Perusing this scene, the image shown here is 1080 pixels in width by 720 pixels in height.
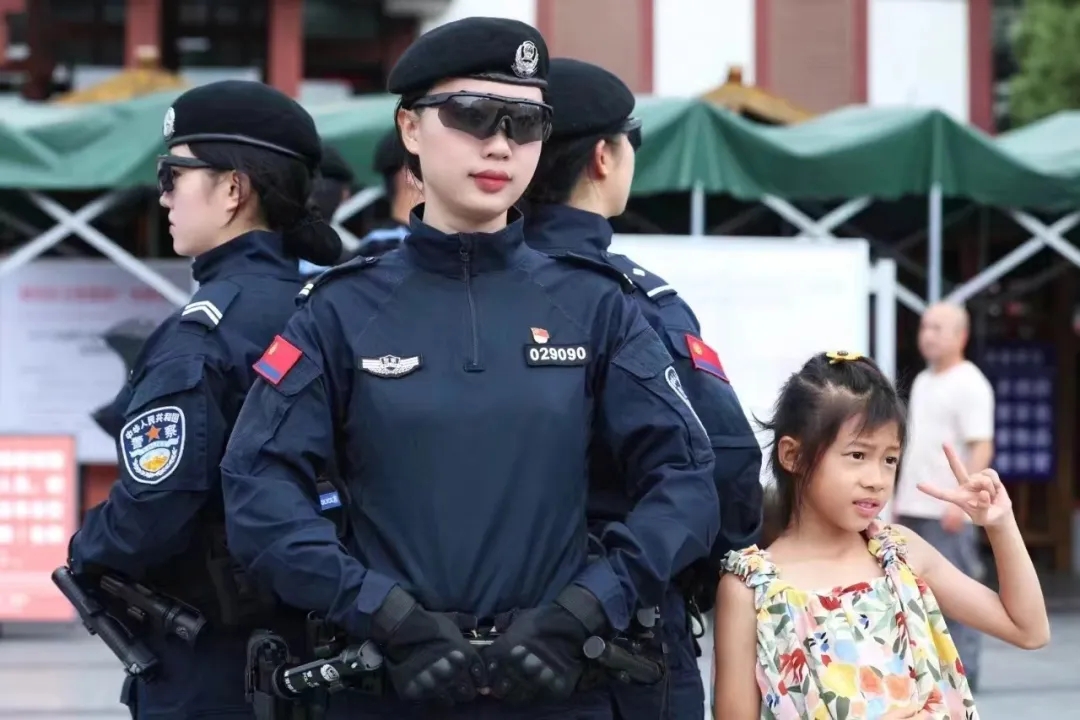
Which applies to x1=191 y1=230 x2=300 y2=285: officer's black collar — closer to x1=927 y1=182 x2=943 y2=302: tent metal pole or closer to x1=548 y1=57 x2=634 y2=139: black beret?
x1=548 y1=57 x2=634 y2=139: black beret

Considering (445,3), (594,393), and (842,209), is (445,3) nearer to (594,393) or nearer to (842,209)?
(842,209)

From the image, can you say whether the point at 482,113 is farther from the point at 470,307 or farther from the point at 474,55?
the point at 470,307

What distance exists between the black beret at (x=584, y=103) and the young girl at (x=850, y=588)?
622mm

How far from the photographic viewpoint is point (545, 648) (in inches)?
99.0

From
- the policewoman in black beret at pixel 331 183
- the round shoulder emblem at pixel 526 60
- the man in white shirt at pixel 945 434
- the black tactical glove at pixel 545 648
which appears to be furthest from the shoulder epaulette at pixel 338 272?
the man in white shirt at pixel 945 434

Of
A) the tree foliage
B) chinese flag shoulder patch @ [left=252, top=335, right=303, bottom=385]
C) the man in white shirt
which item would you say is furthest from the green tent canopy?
the tree foliage

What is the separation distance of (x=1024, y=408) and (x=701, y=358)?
10.2m

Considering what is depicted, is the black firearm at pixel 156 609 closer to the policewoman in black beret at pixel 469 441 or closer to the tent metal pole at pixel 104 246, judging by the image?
the policewoman in black beret at pixel 469 441

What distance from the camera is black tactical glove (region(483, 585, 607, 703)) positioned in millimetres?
2496

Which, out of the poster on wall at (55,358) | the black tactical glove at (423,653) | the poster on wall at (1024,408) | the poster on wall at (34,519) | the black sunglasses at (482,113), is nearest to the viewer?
the black tactical glove at (423,653)

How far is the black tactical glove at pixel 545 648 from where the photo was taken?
250 centimetres

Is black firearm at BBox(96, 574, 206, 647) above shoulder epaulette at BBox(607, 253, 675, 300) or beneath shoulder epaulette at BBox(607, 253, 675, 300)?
beneath

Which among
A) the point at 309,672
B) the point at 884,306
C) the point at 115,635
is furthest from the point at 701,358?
the point at 884,306

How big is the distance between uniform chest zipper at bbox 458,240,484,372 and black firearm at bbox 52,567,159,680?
3.52 feet
